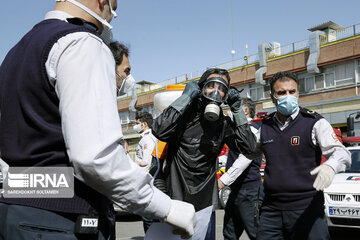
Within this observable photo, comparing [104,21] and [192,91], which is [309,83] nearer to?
[192,91]

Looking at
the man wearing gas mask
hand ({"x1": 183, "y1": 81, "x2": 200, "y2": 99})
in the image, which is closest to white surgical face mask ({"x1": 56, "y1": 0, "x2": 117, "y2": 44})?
the man wearing gas mask

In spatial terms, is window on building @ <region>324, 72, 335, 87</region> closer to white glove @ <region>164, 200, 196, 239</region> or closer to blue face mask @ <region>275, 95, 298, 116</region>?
blue face mask @ <region>275, 95, 298, 116</region>

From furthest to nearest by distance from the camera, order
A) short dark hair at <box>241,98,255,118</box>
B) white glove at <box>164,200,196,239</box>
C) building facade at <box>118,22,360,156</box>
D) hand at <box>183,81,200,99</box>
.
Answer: building facade at <box>118,22,360,156</box> < short dark hair at <box>241,98,255,118</box> < hand at <box>183,81,200,99</box> < white glove at <box>164,200,196,239</box>

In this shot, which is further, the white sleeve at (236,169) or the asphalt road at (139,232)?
the asphalt road at (139,232)

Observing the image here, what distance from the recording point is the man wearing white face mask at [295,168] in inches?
134

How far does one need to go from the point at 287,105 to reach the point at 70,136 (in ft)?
9.76

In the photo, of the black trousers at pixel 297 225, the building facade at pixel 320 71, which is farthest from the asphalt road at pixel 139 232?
the building facade at pixel 320 71

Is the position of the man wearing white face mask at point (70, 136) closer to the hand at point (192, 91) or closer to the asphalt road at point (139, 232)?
the hand at point (192, 91)

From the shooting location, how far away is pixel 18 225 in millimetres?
1299

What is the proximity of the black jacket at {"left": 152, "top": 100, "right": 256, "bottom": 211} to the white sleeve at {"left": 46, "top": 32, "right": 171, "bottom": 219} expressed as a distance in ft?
6.46

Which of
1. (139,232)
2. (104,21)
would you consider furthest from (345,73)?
(104,21)

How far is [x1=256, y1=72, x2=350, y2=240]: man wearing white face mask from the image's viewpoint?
3.40 metres

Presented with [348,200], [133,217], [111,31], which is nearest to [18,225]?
[111,31]

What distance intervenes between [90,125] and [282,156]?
2778 mm
